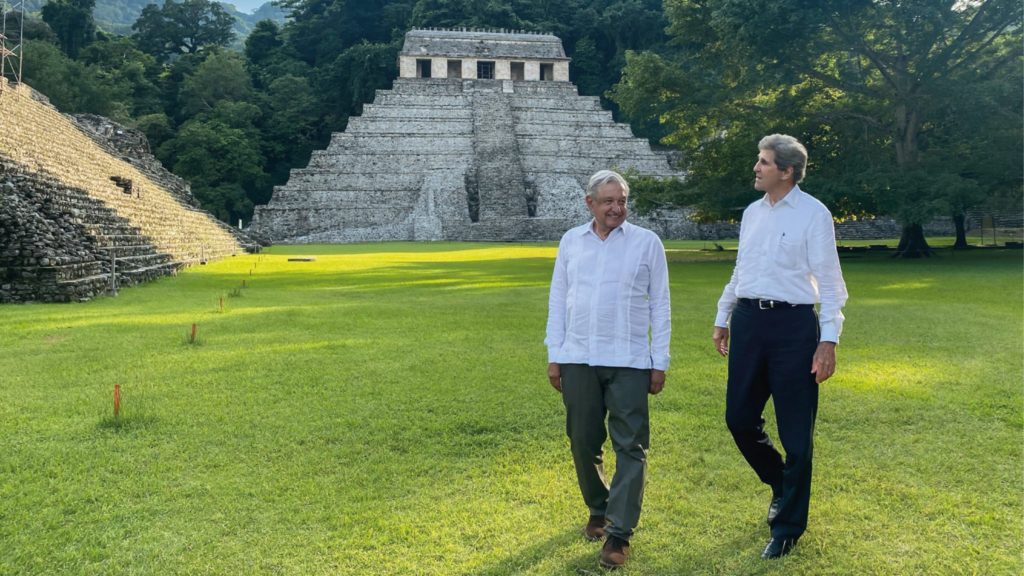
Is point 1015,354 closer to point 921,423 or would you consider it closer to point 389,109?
point 921,423

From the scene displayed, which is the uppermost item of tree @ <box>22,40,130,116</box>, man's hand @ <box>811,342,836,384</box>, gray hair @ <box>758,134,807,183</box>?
tree @ <box>22,40,130,116</box>

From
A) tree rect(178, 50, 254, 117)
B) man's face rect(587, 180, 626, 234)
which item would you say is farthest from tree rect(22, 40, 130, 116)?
man's face rect(587, 180, 626, 234)

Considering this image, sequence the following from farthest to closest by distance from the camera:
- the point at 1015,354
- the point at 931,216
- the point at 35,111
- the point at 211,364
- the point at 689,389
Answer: the point at 35,111 → the point at 931,216 → the point at 1015,354 → the point at 211,364 → the point at 689,389

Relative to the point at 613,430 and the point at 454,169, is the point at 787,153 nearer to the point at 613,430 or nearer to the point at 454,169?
the point at 613,430

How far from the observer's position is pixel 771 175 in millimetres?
3125

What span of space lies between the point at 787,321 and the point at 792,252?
287 mm

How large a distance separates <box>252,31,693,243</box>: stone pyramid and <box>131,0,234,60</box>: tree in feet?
74.9

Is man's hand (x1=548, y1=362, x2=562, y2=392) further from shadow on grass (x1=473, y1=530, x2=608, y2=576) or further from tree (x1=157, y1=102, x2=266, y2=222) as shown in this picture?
→ tree (x1=157, y1=102, x2=266, y2=222)

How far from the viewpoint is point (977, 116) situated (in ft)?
60.6

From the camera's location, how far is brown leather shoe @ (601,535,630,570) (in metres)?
2.90

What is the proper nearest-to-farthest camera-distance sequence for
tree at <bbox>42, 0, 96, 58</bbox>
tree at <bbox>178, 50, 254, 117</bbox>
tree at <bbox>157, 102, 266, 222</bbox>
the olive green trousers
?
the olive green trousers < tree at <bbox>157, 102, 266, 222</bbox> < tree at <bbox>178, 50, 254, 117</bbox> < tree at <bbox>42, 0, 96, 58</bbox>

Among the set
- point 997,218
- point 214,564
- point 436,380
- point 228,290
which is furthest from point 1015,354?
point 997,218

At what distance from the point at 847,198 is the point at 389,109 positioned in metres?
30.3

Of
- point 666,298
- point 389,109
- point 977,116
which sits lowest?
point 666,298
